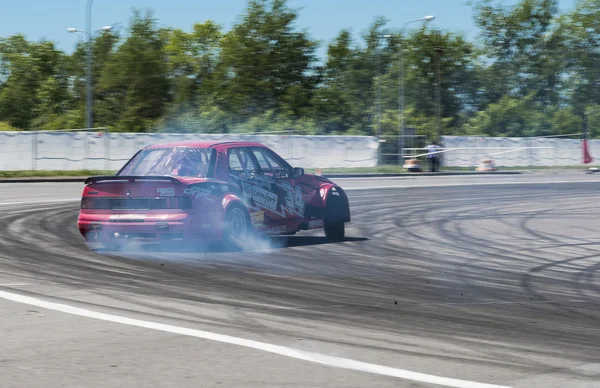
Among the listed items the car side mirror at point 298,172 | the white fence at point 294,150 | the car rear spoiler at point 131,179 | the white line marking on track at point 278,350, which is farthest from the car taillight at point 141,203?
the white fence at point 294,150

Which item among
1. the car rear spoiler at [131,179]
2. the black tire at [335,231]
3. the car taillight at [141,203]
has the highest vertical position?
the car rear spoiler at [131,179]

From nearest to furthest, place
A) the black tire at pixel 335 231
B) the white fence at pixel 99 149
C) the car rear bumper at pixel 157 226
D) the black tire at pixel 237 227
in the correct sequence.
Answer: the car rear bumper at pixel 157 226
the black tire at pixel 237 227
the black tire at pixel 335 231
the white fence at pixel 99 149

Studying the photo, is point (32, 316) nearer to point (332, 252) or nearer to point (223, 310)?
point (223, 310)

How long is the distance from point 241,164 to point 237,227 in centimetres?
94

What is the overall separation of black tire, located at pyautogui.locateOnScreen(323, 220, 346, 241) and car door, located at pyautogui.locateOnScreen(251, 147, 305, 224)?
798 mm

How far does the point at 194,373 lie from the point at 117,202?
6.79 meters

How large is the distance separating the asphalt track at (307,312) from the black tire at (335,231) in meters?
0.25

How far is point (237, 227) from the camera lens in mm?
12789

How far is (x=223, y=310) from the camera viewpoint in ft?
27.0

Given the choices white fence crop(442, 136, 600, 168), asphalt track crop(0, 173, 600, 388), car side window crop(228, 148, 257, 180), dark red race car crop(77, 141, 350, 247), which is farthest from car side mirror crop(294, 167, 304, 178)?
white fence crop(442, 136, 600, 168)

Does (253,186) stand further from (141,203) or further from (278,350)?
(278,350)

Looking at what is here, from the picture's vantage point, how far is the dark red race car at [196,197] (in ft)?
39.8

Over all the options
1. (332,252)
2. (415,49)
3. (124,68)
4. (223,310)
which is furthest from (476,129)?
(223,310)

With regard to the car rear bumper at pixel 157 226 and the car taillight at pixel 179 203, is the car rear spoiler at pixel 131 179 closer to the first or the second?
the car taillight at pixel 179 203
